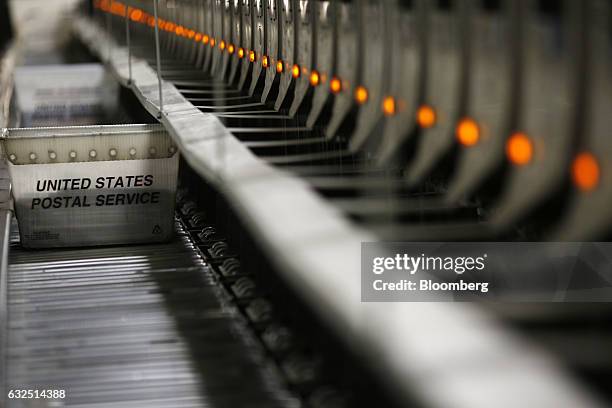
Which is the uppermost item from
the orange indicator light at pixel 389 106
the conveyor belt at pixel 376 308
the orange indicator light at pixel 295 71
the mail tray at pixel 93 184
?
the orange indicator light at pixel 389 106

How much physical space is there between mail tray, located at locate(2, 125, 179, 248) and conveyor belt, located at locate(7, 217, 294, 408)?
0.21m

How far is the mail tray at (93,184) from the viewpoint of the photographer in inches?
323

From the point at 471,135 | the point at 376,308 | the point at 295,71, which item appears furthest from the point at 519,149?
the point at 295,71

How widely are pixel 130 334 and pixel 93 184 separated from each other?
2.36 meters

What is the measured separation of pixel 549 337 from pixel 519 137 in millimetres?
892

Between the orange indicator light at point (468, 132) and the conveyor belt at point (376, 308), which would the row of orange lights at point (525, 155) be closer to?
the orange indicator light at point (468, 132)

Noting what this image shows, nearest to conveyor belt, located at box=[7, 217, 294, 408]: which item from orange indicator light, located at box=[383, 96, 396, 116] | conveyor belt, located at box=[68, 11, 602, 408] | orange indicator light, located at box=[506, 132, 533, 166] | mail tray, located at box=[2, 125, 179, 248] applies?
mail tray, located at box=[2, 125, 179, 248]

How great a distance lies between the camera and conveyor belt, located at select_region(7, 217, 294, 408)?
5.27 meters

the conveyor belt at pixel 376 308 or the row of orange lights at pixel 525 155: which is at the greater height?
the row of orange lights at pixel 525 155

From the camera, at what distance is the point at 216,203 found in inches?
328

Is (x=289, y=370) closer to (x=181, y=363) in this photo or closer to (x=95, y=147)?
(x=181, y=363)

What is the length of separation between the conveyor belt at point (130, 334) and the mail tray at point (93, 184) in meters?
0.21

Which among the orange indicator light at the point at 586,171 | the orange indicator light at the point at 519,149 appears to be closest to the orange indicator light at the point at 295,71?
the orange indicator light at the point at 519,149

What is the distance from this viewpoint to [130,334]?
20.2 ft
